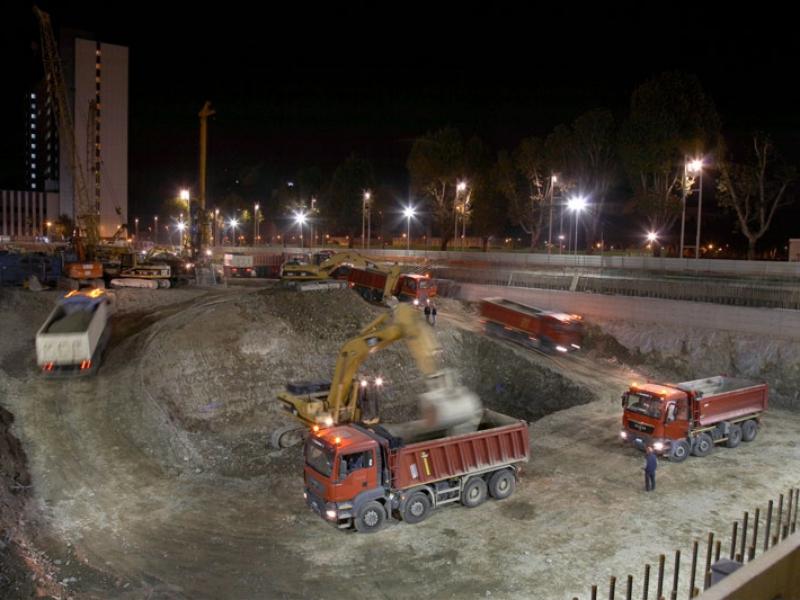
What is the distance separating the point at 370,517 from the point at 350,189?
80.4m

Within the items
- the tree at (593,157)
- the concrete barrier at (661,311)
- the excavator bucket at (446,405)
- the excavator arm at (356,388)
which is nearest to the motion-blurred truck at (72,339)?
the excavator arm at (356,388)

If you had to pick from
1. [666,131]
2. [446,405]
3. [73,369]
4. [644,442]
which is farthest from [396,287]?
[666,131]

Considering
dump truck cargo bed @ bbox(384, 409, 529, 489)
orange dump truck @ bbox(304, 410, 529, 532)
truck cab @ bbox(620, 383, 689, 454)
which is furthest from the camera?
truck cab @ bbox(620, 383, 689, 454)

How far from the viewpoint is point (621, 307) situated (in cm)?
3678

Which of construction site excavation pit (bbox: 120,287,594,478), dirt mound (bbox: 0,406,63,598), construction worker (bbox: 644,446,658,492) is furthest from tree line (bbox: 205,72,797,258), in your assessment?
dirt mound (bbox: 0,406,63,598)

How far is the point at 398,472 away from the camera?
14328 millimetres

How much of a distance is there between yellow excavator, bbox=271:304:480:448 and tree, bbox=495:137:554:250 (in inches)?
1854

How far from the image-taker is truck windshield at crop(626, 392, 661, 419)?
62.7 feet

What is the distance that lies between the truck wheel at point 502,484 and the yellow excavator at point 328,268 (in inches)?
1058

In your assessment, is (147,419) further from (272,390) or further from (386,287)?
(386,287)

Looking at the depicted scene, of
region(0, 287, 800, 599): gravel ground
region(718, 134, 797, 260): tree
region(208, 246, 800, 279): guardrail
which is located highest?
region(718, 134, 797, 260): tree

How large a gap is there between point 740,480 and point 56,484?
18396 mm

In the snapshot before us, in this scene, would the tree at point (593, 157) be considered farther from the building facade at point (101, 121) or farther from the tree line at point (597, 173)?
the building facade at point (101, 121)

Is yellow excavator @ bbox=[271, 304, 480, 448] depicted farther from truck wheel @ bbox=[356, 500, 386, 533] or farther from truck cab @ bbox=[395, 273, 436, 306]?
truck cab @ bbox=[395, 273, 436, 306]
